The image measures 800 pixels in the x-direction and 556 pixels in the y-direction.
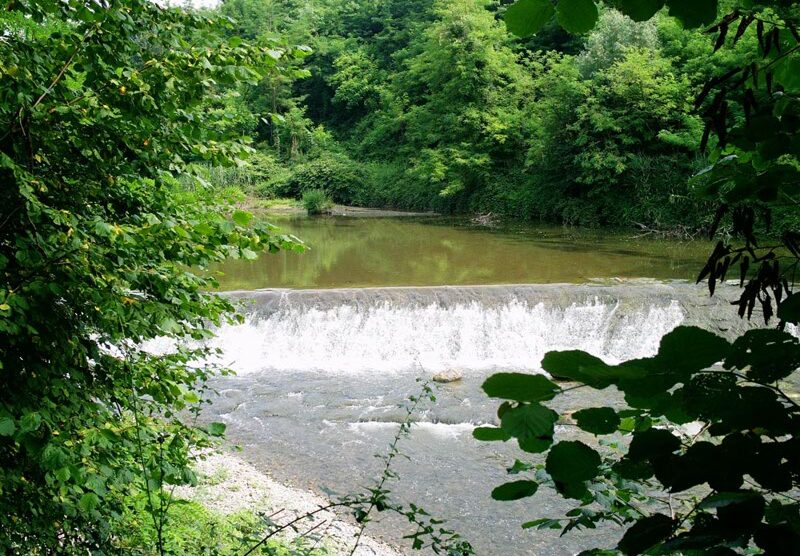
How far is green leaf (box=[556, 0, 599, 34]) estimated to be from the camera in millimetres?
773

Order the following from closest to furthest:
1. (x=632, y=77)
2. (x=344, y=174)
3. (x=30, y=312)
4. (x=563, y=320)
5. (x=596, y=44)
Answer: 1. (x=30, y=312)
2. (x=563, y=320)
3. (x=632, y=77)
4. (x=596, y=44)
5. (x=344, y=174)

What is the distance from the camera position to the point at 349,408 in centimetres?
775

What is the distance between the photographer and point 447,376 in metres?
8.61

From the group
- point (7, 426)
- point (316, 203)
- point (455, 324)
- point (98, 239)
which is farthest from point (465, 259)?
point (316, 203)

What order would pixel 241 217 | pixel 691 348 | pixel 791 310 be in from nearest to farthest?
1. pixel 691 348
2. pixel 791 310
3. pixel 241 217

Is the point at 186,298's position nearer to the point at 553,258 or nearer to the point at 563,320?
the point at 563,320

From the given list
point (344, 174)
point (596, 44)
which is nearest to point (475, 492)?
point (596, 44)

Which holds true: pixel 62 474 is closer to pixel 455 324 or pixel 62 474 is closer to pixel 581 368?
pixel 581 368

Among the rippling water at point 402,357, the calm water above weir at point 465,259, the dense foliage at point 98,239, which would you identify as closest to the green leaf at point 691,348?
the dense foliage at point 98,239

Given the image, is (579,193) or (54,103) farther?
(579,193)

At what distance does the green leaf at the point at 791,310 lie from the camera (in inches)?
34.1

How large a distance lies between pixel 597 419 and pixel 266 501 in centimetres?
507

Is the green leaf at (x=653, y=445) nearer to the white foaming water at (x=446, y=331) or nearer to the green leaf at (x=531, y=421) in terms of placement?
the green leaf at (x=531, y=421)

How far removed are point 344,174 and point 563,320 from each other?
75.2 ft
